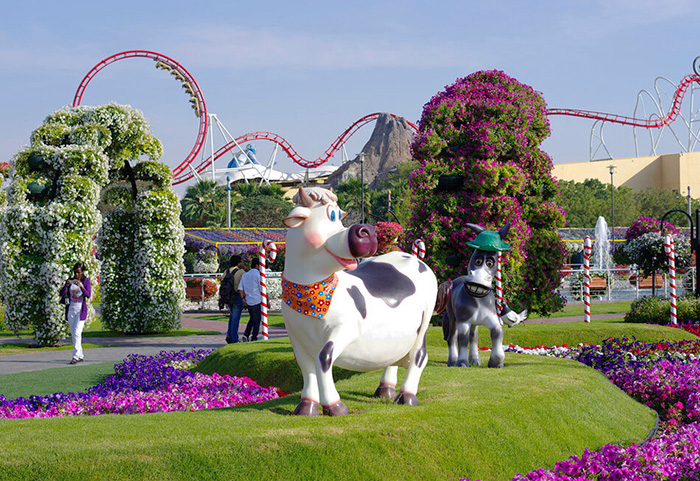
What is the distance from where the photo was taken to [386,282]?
18.4 feet

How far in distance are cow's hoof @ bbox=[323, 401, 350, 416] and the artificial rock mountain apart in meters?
101

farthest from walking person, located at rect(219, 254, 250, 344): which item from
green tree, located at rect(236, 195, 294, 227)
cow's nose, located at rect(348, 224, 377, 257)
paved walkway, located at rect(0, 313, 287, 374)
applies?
green tree, located at rect(236, 195, 294, 227)

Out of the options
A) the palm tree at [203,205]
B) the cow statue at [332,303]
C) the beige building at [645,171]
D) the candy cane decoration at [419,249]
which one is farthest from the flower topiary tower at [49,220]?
the beige building at [645,171]

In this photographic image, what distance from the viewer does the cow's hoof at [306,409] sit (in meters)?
5.21

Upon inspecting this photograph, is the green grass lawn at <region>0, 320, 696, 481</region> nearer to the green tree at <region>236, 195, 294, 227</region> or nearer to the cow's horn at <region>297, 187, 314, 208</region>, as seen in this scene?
the cow's horn at <region>297, 187, 314, 208</region>

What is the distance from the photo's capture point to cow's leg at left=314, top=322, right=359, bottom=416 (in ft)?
16.5

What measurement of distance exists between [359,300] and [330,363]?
21.2 inches

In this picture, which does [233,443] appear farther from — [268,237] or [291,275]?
[268,237]

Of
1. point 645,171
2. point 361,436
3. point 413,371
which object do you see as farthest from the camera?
point 645,171

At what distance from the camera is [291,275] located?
5.25 meters

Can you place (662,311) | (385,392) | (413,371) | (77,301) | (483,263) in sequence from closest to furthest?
(413,371)
(385,392)
(483,263)
(77,301)
(662,311)

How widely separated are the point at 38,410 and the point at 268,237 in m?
37.4

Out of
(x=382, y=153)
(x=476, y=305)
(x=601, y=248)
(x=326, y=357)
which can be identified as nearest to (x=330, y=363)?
(x=326, y=357)

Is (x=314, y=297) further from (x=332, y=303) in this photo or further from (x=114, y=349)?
(x=114, y=349)
